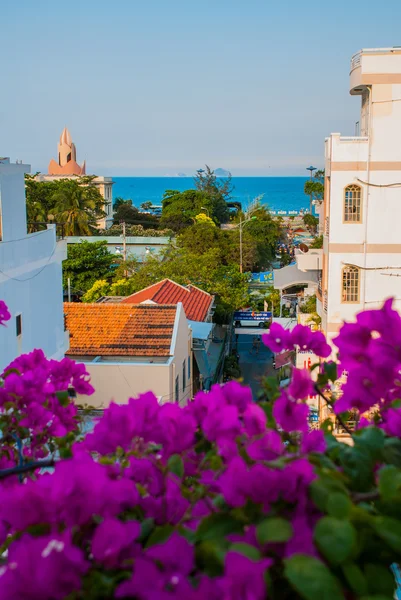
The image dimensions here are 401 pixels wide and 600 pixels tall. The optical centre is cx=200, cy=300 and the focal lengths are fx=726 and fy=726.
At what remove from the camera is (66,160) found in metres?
80.4

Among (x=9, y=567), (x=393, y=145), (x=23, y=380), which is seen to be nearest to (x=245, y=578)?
(x=9, y=567)

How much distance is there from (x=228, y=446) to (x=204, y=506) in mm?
260

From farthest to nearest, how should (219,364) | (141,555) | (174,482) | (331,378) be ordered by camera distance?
(219,364)
(331,378)
(174,482)
(141,555)

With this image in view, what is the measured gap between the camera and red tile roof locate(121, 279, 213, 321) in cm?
A: 2266

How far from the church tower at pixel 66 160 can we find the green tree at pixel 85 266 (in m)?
43.7

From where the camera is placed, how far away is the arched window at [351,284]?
16312 millimetres

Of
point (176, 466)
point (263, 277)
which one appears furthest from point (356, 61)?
point (263, 277)

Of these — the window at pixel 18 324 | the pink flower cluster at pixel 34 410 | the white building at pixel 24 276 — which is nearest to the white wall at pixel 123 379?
the white building at pixel 24 276

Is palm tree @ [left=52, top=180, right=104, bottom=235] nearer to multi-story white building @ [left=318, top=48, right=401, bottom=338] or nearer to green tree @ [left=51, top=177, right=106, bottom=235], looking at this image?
green tree @ [left=51, top=177, right=106, bottom=235]

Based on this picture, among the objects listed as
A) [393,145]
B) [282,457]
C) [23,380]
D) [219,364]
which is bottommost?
[219,364]

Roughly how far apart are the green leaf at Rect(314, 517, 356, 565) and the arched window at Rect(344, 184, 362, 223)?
1499 cm

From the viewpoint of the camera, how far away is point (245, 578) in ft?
4.64

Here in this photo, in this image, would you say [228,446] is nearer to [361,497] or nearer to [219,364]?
[361,497]

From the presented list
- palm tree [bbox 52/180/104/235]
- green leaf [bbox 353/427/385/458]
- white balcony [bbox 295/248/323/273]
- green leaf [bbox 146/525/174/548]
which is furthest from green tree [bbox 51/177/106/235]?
green leaf [bbox 146/525/174/548]
